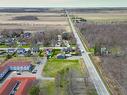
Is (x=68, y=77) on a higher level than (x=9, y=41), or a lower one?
lower

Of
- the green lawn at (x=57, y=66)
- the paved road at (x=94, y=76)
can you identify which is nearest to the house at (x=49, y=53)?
the green lawn at (x=57, y=66)

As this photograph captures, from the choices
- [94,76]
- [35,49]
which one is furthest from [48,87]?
[35,49]

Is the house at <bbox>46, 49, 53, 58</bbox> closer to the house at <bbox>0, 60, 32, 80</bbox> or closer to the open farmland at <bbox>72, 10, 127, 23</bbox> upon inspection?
the house at <bbox>0, 60, 32, 80</bbox>

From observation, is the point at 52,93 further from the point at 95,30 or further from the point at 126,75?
the point at 95,30

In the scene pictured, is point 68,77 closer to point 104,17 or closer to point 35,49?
point 35,49

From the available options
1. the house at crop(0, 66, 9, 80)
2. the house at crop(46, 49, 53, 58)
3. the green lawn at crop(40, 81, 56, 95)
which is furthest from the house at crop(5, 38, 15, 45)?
the green lawn at crop(40, 81, 56, 95)

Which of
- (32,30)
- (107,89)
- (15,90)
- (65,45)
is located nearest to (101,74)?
(107,89)
